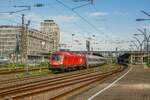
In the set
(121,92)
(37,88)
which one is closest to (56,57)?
(37,88)

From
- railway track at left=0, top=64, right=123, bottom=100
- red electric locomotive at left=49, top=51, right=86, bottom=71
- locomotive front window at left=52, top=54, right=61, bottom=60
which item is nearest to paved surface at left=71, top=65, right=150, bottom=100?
railway track at left=0, top=64, right=123, bottom=100

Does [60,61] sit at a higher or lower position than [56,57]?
lower

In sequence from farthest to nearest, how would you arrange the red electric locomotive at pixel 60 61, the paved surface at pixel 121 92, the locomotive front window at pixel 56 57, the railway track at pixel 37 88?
the locomotive front window at pixel 56 57 → the red electric locomotive at pixel 60 61 → the railway track at pixel 37 88 → the paved surface at pixel 121 92

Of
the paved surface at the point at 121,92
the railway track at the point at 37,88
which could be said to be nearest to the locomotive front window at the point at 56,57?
the railway track at the point at 37,88

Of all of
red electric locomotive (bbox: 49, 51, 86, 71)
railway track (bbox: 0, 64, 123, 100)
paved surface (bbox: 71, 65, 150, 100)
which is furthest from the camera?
red electric locomotive (bbox: 49, 51, 86, 71)

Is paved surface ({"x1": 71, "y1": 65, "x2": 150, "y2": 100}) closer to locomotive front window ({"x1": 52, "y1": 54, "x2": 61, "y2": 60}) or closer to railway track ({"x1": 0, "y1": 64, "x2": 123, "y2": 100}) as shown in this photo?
railway track ({"x1": 0, "y1": 64, "x2": 123, "y2": 100})

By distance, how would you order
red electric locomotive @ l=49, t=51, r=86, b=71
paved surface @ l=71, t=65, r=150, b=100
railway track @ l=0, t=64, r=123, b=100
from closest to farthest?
1. paved surface @ l=71, t=65, r=150, b=100
2. railway track @ l=0, t=64, r=123, b=100
3. red electric locomotive @ l=49, t=51, r=86, b=71

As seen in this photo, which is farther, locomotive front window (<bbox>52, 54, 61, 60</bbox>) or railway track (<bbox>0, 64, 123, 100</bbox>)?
locomotive front window (<bbox>52, 54, 61, 60</bbox>)

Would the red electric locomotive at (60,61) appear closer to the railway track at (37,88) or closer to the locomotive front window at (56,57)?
the locomotive front window at (56,57)

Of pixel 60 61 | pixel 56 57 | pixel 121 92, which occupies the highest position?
A: pixel 56 57

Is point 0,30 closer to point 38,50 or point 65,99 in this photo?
point 38,50

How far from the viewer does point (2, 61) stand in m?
73.9

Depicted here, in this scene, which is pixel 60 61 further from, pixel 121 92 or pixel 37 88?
pixel 121 92

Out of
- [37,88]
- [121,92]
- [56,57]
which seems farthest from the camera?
[56,57]
